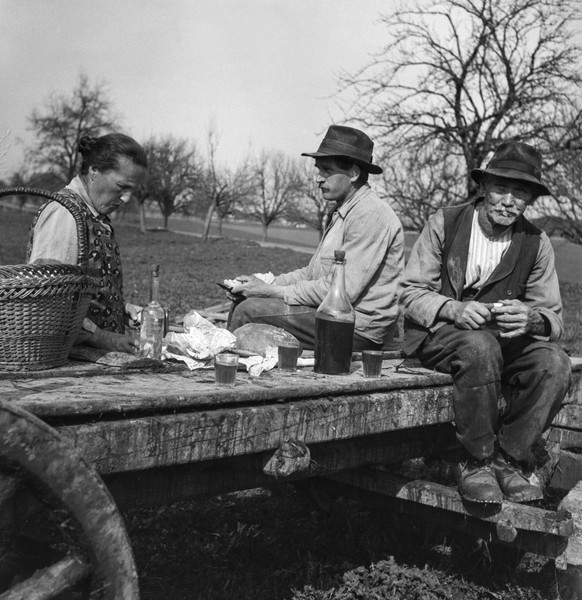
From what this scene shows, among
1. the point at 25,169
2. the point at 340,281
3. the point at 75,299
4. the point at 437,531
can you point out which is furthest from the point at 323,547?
the point at 25,169

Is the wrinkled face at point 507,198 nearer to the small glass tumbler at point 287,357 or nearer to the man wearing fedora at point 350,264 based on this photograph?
the man wearing fedora at point 350,264

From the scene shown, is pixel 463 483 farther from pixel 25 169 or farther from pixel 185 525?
pixel 25 169

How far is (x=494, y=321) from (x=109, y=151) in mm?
1991

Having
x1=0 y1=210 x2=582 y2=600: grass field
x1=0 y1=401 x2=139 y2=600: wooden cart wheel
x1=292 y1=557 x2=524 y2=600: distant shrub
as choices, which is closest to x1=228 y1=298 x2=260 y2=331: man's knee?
x1=0 y1=210 x2=582 y2=600: grass field

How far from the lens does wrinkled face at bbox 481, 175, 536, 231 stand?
12.4 feet

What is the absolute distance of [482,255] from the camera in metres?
3.89

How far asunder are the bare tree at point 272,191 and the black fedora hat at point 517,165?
2264 inches

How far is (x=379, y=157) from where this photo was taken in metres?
15.1

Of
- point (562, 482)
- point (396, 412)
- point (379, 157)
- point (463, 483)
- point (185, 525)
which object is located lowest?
point (185, 525)

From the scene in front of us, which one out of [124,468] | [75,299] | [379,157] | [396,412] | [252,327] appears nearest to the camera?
[124,468]

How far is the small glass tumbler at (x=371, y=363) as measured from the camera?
3207 millimetres

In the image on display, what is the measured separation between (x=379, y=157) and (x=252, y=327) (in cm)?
1187

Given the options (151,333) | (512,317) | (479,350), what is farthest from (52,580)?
(512,317)

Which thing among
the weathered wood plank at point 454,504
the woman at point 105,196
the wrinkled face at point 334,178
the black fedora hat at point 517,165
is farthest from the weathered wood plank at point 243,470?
the wrinkled face at point 334,178
